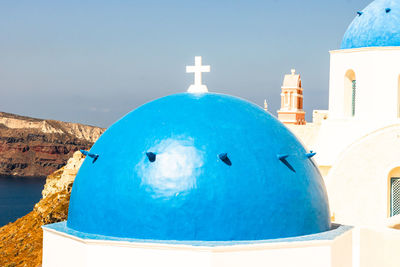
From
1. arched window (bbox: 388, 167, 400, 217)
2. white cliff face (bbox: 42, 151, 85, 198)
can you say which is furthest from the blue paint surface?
white cliff face (bbox: 42, 151, 85, 198)

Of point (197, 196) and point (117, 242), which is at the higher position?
point (197, 196)

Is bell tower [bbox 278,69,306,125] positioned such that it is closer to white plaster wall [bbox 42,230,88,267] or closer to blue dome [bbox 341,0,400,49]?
blue dome [bbox 341,0,400,49]

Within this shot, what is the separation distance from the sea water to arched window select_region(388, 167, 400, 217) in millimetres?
50682

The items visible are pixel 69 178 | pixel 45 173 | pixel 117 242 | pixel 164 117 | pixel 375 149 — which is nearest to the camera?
pixel 117 242

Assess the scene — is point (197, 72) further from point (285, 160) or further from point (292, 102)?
point (292, 102)

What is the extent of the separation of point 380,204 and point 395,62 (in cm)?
359

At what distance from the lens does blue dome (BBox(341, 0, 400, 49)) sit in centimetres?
1627

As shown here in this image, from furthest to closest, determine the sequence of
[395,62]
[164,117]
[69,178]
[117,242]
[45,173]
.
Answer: [45,173]
[69,178]
[395,62]
[164,117]
[117,242]

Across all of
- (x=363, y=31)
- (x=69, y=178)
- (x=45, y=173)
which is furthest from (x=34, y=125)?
(x=363, y=31)

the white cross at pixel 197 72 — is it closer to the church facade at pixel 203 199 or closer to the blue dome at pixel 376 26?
the church facade at pixel 203 199

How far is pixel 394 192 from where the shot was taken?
49.7ft

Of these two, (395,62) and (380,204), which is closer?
(380,204)

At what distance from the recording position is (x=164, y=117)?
9.32m

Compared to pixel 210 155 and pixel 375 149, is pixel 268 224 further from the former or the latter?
pixel 375 149
